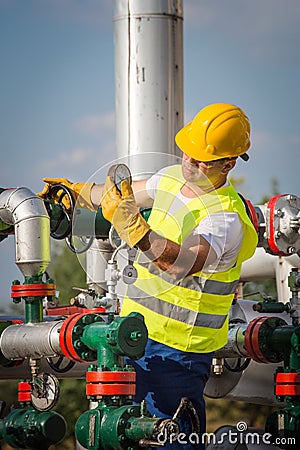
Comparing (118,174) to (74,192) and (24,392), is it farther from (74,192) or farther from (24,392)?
(24,392)

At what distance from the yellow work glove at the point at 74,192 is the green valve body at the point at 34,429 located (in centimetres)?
91

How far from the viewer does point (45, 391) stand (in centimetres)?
445

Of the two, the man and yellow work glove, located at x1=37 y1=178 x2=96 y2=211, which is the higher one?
yellow work glove, located at x1=37 y1=178 x2=96 y2=211

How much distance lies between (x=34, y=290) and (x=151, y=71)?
1832 mm

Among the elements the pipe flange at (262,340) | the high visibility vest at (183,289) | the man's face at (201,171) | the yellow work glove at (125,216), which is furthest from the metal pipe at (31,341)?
the pipe flange at (262,340)

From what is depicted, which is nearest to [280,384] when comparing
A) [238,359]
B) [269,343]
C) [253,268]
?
[269,343]

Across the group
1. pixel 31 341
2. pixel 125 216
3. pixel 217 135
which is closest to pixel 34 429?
pixel 31 341

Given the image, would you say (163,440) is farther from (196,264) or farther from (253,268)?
(253,268)

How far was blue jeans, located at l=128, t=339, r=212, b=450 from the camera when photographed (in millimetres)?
4090

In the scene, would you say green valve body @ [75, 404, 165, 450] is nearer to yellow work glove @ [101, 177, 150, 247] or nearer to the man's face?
yellow work glove @ [101, 177, 150, 247]

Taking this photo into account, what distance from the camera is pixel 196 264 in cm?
393

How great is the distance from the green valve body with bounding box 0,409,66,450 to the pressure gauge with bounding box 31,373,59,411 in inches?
1.9

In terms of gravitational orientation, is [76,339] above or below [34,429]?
above

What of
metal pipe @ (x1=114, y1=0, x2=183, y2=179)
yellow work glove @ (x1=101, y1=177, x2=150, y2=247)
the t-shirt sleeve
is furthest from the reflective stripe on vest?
metal pipe @ (x1=114, y1=0, x2=183, y2=179)
